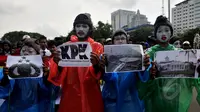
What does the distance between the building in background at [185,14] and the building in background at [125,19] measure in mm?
9101

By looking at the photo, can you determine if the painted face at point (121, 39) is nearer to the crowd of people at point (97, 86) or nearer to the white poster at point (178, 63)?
the crowd of people at point (97, 86)

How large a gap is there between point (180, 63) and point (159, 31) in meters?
0.58

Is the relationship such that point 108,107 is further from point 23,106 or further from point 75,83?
point 23,106

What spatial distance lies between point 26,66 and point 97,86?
89 cm

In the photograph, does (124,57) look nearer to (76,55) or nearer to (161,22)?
(76,55)

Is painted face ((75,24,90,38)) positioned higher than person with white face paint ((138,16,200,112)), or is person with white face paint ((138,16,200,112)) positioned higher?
painted face ((75,24,90,38))

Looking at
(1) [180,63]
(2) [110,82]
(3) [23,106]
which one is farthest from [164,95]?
(3) [23,106]

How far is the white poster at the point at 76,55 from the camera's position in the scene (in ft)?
10.1

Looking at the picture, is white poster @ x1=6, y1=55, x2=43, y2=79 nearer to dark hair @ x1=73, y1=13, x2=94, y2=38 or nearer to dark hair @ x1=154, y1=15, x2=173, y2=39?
dark hair @ x1=73, y1=13, x2=94, y2=38

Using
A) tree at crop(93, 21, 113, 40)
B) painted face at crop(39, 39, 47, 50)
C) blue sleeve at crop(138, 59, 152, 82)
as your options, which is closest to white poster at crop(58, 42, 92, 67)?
blue sleeve at crop(138, 59, 152, 82)

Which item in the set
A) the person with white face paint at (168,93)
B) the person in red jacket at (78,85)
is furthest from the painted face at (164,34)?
the person in red jacket at (78,85)

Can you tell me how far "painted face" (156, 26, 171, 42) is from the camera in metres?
3.42

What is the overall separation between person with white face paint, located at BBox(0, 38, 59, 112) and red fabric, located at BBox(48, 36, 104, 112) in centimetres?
21

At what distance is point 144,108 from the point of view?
3.40m
